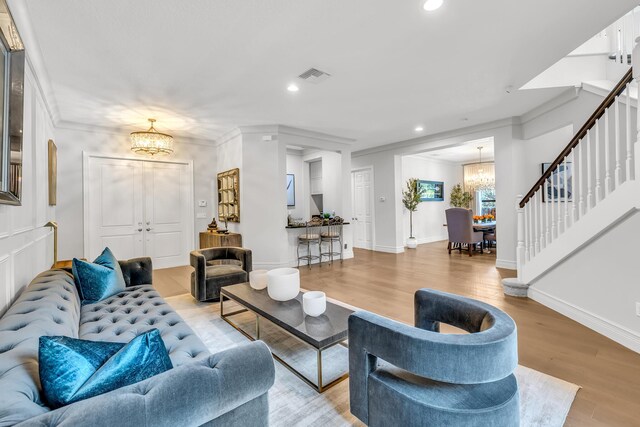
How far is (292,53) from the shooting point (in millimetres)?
2934

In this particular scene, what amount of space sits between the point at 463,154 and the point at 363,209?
3.59 meters

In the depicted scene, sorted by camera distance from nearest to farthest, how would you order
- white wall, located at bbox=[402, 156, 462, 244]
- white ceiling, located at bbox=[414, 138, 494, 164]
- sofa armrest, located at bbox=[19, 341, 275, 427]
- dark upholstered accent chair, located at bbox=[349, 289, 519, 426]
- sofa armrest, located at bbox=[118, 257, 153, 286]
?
sofa armrest, located at bbox=[19, 341, 275, 427], dark upholstered accent chair, located at bbox=[349, 289, 519, 426], sofa armrest, located at bbox=[118, 257, 153, 286], white ceiling, located at bbox=[414, 138, 494, 164], white wall, located at bbox=[402, 156, 462, 244]

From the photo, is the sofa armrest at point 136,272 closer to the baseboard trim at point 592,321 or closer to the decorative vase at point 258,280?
the decorative vase at point 258,280

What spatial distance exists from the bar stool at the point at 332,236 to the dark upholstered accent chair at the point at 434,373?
4506 mm

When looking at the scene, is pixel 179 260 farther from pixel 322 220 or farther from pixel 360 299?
pixel 360 299

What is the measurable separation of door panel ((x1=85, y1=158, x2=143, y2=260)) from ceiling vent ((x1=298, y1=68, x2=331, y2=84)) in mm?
3936

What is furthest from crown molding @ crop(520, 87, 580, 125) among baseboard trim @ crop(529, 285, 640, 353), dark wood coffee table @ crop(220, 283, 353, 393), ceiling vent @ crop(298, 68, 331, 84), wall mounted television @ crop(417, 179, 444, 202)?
dark wood coffee table @ crop(220, 283, 353, 393)

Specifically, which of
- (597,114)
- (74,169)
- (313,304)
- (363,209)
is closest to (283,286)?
(313,304)

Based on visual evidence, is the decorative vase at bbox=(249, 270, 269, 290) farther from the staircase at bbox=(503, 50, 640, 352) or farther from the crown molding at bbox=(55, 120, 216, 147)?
the crown molding at bbox=(55, 120, 216, 147)

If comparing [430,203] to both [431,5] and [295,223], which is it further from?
[431,5]

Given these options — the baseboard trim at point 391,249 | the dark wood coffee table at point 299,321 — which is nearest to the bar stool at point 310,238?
the baseboard trim at point 391,249

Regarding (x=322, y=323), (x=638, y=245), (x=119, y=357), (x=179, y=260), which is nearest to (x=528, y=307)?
(x=638, y=245)

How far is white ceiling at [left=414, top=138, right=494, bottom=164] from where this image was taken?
7.82 meters

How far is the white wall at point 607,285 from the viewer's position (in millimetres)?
2430
